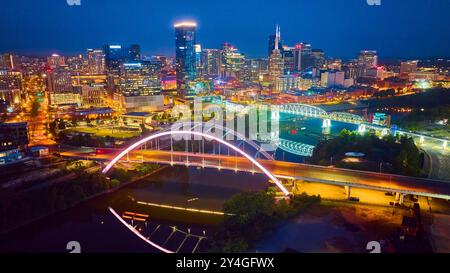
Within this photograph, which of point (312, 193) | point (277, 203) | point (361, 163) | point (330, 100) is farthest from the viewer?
point (330, 100)

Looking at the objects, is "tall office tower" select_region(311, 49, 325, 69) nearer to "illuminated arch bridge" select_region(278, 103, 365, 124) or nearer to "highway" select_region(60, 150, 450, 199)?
"illuminated arch bridge" select_region(278, 103, 365, 124)

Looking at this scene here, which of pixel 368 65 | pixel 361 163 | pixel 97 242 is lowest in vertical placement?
pixel 97 242

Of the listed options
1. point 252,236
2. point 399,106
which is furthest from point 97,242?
point 399,106

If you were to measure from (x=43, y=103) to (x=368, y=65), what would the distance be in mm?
35154

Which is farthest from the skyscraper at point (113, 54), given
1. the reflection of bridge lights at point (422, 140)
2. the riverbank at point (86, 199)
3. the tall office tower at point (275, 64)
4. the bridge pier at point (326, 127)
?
the reflection of bridge lights at point (422, 140)

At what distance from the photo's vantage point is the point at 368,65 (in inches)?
1656

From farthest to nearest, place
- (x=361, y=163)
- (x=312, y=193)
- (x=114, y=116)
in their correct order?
(x=114, y=116) < (x=361, y=163) < (x=312, y=193)

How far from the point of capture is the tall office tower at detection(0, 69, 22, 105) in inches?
797

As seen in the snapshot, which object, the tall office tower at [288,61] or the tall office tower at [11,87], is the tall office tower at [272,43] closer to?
the tall office tower at [288,61]

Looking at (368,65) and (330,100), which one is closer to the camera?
(330,100)

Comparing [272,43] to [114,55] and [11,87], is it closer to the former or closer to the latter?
[114,55]

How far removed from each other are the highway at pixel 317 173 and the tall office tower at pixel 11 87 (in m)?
13.7

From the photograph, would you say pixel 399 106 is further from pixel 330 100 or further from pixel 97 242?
pixel 97 242

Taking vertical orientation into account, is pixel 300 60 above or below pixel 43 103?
above
